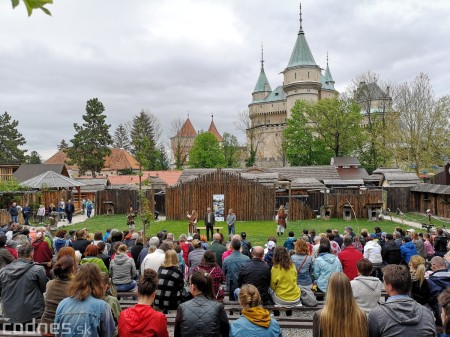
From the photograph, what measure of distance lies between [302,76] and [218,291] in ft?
224

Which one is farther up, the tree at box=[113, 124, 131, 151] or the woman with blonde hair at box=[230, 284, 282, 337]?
the tree at box=[113, 124, 131, 151]

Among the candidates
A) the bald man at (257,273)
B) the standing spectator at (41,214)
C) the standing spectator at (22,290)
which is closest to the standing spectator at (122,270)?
the standing spectator at (22,290)

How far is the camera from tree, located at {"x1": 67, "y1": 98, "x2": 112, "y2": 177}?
5462 centimetres

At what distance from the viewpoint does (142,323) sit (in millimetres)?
3527

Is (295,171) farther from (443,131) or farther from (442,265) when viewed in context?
(442,265)

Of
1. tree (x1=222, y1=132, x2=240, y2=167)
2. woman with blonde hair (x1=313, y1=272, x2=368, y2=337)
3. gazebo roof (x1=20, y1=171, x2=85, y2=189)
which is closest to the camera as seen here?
woman with blonde hair (x1=313, y1=272, x2=368, y2=337)

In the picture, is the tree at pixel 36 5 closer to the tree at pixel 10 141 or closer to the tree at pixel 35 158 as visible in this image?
the tree at pixel 10 141

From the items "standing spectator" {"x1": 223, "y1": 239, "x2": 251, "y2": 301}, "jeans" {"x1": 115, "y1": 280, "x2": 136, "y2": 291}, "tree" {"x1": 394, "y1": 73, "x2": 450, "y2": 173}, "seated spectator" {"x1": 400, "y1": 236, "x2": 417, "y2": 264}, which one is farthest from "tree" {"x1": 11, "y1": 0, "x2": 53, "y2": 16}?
"tree" {"x1": 394, "y1": 73, "x2": 450, "y2": 173}

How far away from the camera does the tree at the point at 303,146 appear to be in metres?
52.8

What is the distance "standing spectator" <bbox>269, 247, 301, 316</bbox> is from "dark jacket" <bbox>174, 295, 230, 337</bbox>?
2612 mm

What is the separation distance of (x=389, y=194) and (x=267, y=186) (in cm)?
1165

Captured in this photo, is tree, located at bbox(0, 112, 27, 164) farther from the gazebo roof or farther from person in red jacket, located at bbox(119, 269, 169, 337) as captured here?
person in red jacket, located at bbox(119, 269, 169, 337)

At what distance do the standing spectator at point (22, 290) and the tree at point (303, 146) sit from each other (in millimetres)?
49256

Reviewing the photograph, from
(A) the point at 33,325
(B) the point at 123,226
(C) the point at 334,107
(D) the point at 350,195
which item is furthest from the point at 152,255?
(C) the point at 334,107
